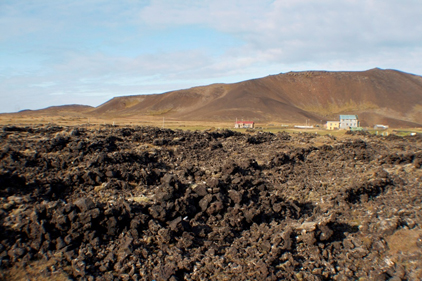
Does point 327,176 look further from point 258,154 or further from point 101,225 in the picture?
point 101,225

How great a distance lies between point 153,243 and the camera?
Result: 7.73 m

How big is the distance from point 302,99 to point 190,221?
561 ft

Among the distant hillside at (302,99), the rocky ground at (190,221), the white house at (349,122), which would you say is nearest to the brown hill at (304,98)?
the distant hillside at (302,99)

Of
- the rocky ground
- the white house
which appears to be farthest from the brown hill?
the rocky ground

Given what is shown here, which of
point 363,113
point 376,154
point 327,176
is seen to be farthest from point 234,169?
point 363,113

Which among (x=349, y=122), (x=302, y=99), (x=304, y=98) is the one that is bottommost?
(x=349, y=122)

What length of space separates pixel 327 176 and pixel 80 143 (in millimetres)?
11778

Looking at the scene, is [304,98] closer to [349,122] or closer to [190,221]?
[349,122]

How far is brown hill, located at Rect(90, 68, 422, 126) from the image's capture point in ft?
464

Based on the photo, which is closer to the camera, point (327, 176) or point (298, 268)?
point (298, 268)

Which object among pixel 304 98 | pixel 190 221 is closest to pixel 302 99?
pixel 304 98

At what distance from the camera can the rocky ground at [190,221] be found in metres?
6.91

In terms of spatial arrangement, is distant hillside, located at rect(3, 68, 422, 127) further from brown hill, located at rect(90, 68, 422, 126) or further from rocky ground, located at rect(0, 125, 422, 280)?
rocky ground, located at rect(0, 125, 422, 280)

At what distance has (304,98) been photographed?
6767 inches
